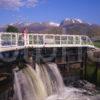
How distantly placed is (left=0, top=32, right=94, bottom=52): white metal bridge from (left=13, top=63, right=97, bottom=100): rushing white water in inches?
79.3

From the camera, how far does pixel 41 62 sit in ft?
102

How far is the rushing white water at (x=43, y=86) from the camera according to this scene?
25500 millimetres

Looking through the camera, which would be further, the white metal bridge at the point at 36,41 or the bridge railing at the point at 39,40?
the bridge railing at the point at 39,40

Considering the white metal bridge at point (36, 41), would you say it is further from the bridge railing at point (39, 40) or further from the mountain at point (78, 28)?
the mountain at point (78, 28)

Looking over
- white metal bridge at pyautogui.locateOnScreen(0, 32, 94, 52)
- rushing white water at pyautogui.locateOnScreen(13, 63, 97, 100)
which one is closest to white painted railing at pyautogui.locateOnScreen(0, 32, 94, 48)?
white metal bridge at pyautogui.locateOnScreen(0, 32, 94, 52)

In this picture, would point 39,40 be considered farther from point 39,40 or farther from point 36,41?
point 36,41

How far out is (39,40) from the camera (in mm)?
31906

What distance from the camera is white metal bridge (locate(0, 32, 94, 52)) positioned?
2788 cm

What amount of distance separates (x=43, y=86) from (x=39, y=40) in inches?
209

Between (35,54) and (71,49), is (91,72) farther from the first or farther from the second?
(35,54)

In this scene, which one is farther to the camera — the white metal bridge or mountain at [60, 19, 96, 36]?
mountain at [60, 19, 96, 36]

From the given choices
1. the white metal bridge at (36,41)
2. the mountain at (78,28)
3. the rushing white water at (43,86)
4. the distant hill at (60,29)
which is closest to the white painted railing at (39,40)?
the white metal bridge at (36,41)

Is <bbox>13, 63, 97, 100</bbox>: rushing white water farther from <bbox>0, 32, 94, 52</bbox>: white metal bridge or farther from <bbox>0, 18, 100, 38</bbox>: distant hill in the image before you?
<bbox>0, 18, 100, 38</bbox>: distant hill

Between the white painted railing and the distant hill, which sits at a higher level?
the distant hill
